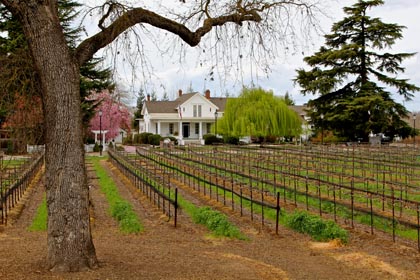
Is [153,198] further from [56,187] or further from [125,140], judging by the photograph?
[125,140]

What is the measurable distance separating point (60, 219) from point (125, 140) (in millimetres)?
57637

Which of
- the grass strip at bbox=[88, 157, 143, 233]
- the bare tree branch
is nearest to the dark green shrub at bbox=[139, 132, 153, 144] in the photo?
the grass strip at bbox=[88, 157, 143, 233]

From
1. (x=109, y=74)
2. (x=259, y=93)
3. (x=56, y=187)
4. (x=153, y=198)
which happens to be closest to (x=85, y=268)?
(x=56, y=187)

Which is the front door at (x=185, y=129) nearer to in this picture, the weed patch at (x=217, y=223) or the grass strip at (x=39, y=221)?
the grass strip at (x=39, y=221)

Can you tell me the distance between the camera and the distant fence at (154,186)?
1280 cm

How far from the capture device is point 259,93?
5056 cm

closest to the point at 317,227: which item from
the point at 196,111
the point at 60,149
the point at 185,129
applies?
the point at 60,149

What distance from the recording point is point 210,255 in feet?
25.5

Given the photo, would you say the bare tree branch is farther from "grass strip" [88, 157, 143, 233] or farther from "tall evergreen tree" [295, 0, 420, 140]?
"tall evergreen tree" [295, 0, 420, 140]

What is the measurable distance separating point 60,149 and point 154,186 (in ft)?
34.0

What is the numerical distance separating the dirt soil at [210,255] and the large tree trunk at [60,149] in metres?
0.29

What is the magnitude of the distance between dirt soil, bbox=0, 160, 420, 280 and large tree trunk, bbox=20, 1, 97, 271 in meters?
0.29

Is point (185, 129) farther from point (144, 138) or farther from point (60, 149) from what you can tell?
point (60, 149)

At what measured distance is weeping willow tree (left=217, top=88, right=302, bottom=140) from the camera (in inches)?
1874
